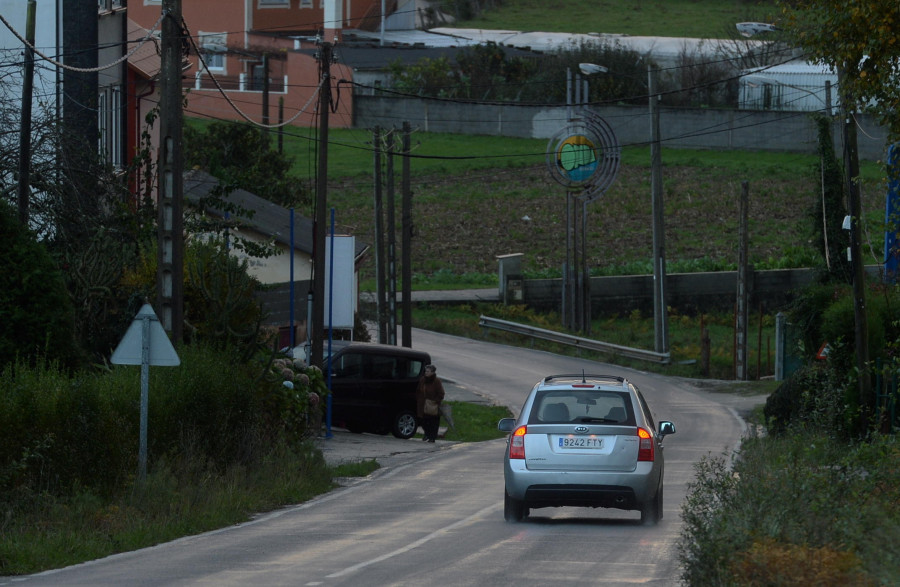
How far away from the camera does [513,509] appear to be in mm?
14258

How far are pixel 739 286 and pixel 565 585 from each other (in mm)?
34536

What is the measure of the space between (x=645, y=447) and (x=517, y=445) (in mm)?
1428

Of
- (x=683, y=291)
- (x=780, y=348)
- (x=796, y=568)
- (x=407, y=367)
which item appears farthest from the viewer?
(x=683, y=291)

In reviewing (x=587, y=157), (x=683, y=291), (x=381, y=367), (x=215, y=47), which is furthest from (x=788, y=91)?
(x=381, y=367)

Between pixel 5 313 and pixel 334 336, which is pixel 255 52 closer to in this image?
pixel 334 336

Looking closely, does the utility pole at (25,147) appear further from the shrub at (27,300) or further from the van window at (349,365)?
the van window at (349,365)

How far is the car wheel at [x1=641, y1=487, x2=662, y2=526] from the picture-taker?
1401cm

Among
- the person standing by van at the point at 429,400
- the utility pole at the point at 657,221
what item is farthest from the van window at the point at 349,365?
the utility pole at the point at 657,221

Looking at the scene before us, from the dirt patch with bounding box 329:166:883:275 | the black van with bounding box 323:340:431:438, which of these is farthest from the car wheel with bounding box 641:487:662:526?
the dirt patch with bounding box 329:166:883:275

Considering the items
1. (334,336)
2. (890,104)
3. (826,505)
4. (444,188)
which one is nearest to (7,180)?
(334,336)

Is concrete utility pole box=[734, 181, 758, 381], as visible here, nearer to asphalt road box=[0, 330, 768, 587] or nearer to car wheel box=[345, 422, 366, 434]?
car wheel box=[345, 422, 366, 434]

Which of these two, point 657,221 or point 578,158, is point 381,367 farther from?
point 578,158

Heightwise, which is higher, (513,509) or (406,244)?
(406,244)

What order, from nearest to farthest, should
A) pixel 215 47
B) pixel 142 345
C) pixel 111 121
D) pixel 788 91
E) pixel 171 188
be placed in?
pixel 142 345 → pixel 171 188 → pixel 111 121 → pixel 788 91 → pixel 215 47
